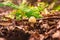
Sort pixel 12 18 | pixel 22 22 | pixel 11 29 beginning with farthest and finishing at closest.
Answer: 1. pixel 12 18
2. pixel 22 22
3. pixel 11 29

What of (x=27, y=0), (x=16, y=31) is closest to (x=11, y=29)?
(x=16, y=31)

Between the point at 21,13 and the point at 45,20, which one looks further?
the point at 21,13

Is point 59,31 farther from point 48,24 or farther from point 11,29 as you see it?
point 11,29

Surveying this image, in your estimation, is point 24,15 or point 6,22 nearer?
point 6,22

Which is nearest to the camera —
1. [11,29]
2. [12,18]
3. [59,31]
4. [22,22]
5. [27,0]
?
[59,31]

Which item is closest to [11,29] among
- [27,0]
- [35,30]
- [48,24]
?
[35,30]

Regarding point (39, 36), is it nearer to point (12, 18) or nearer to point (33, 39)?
point (33, 39)

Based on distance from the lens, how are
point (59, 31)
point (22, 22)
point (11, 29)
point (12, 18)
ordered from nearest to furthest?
point (59, 31) < point (11, 29) < point (22, 22) < point (12, 18)

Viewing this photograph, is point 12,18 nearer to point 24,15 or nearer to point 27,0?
point 24,15
